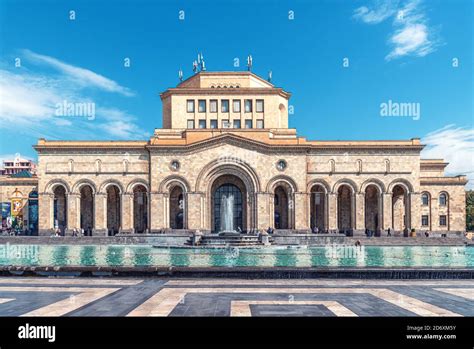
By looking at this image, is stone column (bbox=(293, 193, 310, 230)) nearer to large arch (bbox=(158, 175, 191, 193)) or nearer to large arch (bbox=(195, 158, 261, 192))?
large arch (bbox=(195, 158, 261, 192))

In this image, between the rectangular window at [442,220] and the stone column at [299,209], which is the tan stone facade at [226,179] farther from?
the rectangular window at [442,220]

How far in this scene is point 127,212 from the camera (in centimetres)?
4434

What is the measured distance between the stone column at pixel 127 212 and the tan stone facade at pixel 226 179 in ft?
0.34

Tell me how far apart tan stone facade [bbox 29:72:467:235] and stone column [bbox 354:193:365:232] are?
0.11m

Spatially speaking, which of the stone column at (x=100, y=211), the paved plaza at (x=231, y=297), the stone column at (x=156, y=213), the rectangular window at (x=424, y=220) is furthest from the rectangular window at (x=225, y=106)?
the paved plaza at (x=231, y=297)

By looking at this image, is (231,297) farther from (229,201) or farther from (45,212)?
(45,212)

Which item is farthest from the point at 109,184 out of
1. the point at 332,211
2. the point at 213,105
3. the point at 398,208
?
the point at 398,208

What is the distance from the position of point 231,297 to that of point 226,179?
3627cm

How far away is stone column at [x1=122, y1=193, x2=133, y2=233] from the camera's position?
44312mm

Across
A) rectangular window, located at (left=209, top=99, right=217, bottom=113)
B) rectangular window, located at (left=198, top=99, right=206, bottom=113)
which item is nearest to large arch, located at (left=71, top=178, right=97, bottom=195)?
rectangular window, located at (left=198, top=99, right=206, bottom=113)
